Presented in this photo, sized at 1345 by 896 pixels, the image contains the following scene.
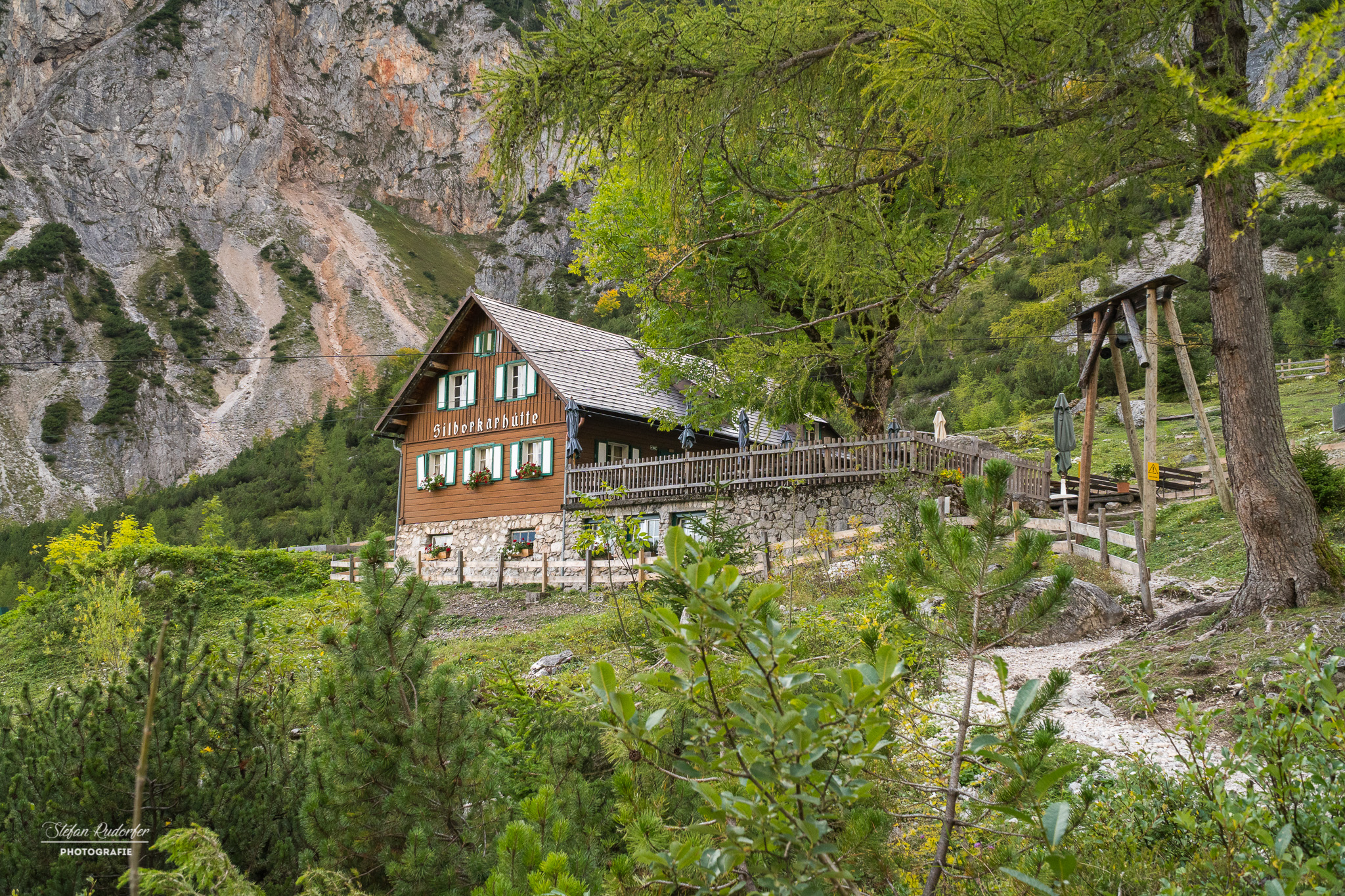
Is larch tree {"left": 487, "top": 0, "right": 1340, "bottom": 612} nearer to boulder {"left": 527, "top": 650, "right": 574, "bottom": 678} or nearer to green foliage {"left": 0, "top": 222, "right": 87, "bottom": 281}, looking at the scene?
boulder {"left": 527, "top": 650, "right": 574, "bottom": 678}

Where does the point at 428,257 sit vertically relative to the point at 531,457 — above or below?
above

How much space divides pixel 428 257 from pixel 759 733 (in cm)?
10925

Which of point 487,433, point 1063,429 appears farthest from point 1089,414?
point 487,433

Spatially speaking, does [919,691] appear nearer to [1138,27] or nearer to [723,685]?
[723,685]

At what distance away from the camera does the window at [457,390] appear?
83.0ft

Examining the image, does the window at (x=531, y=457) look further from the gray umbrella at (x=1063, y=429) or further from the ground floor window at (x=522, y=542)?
the gray umbrella at (x=1063, y=429)

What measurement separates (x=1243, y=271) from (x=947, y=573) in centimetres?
683

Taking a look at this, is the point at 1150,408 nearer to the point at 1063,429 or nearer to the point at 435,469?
the point at 1063,429

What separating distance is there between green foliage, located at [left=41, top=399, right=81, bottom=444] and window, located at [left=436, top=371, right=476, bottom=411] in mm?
55978

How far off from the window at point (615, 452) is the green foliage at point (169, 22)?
90.6 m

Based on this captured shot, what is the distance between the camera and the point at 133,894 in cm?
142

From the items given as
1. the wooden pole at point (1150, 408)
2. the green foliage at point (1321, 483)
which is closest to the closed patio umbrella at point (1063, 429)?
the wooden pole at point (1150, 408)

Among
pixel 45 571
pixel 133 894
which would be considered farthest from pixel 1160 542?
pixel 45 571

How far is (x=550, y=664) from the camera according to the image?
917 cm
